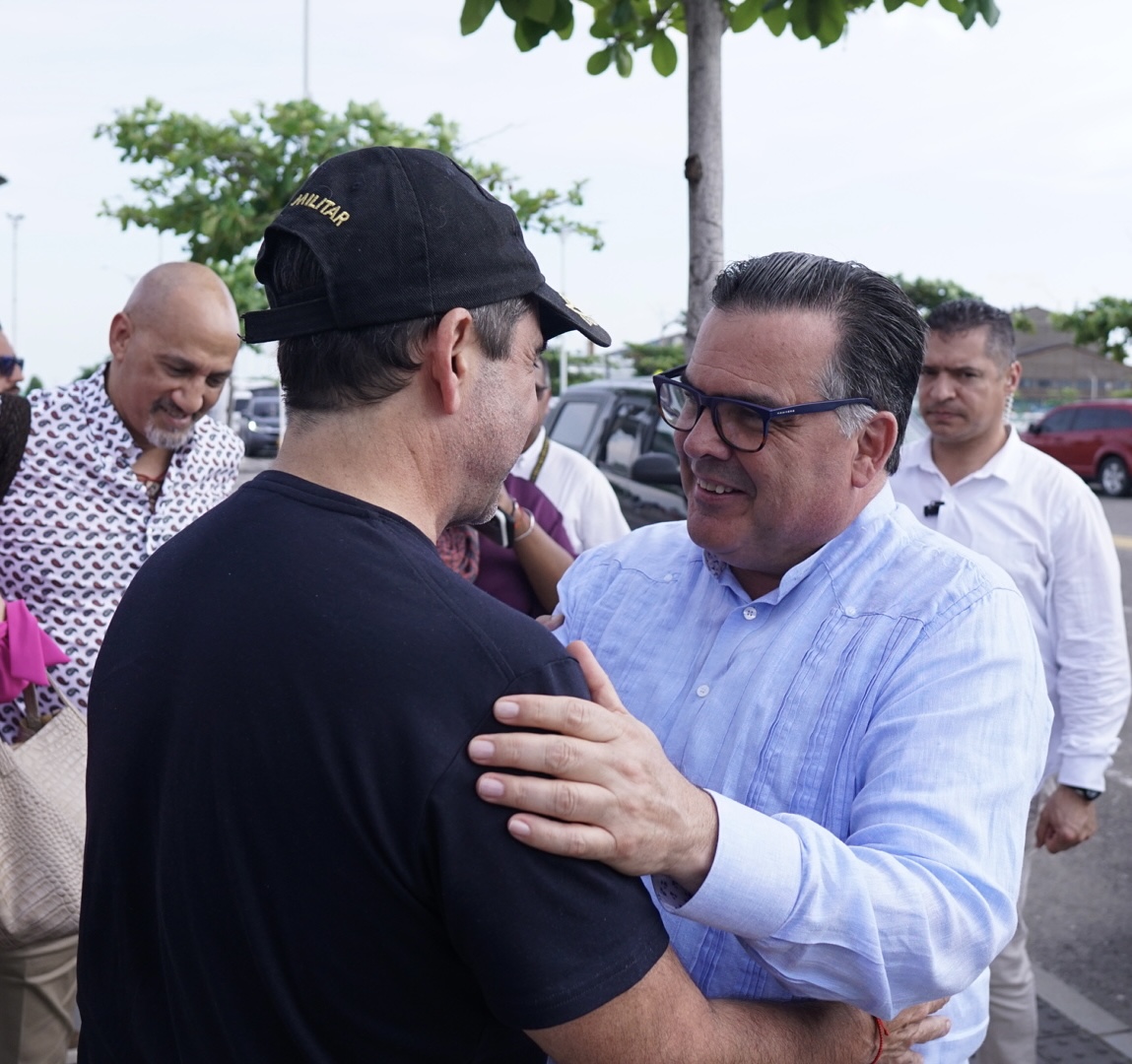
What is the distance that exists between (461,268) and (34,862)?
73.1 inches

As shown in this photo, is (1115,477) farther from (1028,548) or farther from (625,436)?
(1028,548)

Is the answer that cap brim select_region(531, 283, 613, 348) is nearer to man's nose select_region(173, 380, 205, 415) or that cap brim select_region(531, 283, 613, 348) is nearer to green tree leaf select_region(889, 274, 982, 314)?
man's nose select_region(173, 380, 205, 415)

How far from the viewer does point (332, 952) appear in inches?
48.9

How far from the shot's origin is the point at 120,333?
12.0 ft

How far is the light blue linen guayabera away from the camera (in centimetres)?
151

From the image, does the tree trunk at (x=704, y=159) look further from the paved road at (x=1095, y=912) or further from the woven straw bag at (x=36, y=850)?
the paved road at (x=1095, y=912)

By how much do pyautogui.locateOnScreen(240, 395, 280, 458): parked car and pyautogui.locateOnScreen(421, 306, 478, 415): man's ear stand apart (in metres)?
31.2

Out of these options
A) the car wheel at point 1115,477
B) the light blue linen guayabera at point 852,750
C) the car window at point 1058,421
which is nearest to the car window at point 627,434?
the light blue linen guayabera at point 852,750

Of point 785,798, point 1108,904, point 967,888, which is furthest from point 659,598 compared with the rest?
point 1108,904

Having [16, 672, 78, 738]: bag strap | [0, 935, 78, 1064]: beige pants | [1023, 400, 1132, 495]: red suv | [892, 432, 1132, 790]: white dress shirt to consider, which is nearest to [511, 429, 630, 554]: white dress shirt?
[892, 432, 1132, 790]: white dress shirt

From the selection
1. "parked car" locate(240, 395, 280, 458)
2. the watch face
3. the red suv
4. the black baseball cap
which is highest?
the black baseball cap

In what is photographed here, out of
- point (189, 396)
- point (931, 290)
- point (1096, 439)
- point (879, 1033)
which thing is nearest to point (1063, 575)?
point (879, 1033)

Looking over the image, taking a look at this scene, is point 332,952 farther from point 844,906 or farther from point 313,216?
point 313,216

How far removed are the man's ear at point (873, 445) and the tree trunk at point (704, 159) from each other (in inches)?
54.7
